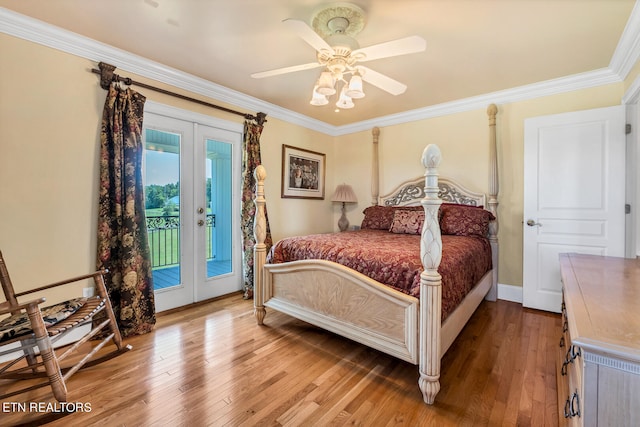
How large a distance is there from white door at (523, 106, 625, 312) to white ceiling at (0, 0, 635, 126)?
1.93 ft

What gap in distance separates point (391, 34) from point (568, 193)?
7.52 feet

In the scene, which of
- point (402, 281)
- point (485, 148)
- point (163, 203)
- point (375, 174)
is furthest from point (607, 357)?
point (375, 174)

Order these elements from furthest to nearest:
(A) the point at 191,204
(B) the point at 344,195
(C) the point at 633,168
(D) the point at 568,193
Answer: (B) the point at 344,195 → (A) the point at 191,204 → (D) the point at 568,193 → (C) the point at 633,168

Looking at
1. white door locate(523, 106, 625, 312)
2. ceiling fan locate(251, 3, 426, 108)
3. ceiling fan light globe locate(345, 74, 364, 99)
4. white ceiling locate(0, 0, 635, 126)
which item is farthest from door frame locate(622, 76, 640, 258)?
ceiling fan light globe locate(345, 74, 364, 99)

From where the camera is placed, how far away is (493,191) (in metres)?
3.20

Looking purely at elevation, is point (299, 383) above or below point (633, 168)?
below

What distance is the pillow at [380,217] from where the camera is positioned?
3628 millimetres

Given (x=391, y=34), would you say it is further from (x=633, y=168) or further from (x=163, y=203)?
(x=163, y=203)

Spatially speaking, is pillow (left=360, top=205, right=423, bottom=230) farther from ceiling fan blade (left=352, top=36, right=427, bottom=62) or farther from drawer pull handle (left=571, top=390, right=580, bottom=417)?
drawer pull handle (left=571, top=390, right=580, bottom=417)

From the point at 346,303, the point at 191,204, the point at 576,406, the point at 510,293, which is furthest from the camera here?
the point at 510,293

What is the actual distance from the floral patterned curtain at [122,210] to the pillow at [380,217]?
8.65ft

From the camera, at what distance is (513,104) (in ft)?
10.4

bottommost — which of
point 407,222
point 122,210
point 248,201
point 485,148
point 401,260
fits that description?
point 401,260

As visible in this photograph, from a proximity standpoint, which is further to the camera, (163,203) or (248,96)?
(248,96)
